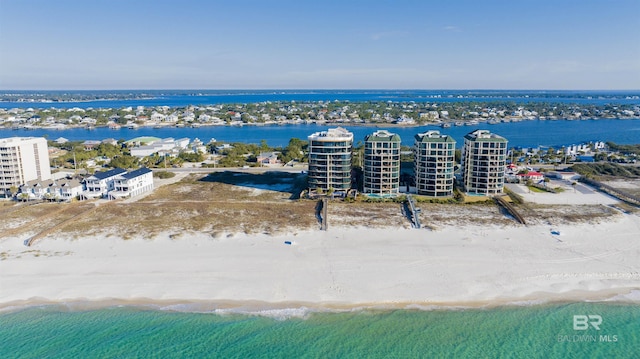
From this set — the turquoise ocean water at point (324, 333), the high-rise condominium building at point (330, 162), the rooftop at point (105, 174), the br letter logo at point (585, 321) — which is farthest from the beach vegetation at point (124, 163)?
the br letter logo at point (585, 321)

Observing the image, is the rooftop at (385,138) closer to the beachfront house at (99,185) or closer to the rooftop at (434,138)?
the rooftop at (434,138)

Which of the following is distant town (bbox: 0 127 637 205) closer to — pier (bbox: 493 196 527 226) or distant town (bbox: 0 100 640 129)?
pier (bbox: 493 196 527 226)

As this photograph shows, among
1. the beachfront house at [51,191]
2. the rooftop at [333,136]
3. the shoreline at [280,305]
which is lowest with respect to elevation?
the shoreline at [280,305]

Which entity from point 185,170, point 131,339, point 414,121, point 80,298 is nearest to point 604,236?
point 131,339

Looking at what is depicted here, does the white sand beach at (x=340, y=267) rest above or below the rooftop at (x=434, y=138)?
below

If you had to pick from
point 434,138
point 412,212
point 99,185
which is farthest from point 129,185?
point 434,138

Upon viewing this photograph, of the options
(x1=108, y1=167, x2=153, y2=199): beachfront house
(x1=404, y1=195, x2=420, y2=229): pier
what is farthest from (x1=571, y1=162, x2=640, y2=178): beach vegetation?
(x1=108, y1=167, x2=153, y2=199): beachfront house
